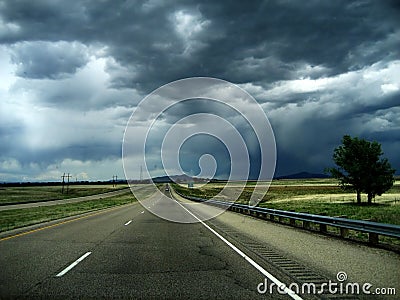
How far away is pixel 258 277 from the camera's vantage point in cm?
802

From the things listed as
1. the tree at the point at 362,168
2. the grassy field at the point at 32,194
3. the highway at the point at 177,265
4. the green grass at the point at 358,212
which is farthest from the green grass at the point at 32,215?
the tree at the point at 362,168

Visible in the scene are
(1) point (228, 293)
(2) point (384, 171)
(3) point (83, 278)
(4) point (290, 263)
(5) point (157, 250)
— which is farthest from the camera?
(2) point (384, 171)

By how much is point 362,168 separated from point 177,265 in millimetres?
52302

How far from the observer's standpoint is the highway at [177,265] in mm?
6957

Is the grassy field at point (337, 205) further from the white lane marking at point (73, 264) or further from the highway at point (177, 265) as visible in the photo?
the white lane marking at point (73, 264)

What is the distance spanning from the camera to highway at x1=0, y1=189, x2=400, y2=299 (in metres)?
6.96

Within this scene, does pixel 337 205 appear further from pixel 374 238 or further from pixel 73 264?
pixel 73 264

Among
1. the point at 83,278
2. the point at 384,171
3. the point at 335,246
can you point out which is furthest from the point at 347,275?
the point at 384,171

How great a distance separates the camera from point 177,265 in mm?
9336

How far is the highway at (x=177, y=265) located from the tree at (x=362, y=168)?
44.8 metres

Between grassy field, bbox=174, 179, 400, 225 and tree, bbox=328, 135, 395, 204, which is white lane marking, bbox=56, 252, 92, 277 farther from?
tree, bbox=328, 135, 395, 204

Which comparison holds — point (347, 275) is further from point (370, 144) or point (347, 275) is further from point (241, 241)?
point (370, 144)

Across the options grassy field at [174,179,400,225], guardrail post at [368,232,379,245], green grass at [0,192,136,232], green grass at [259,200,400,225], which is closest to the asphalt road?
guardrail post at [368,232,379,245]

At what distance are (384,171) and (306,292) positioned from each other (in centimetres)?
5488
